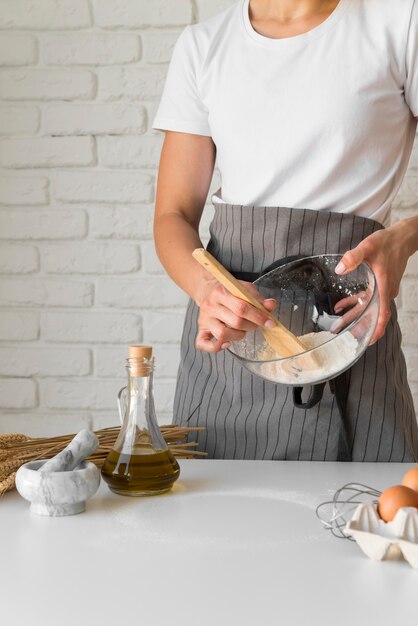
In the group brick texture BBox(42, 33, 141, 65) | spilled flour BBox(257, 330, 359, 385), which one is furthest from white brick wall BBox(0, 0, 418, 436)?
spilled flour BBox(257, 330, 359, 385)

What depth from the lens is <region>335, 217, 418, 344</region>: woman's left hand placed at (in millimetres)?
1102

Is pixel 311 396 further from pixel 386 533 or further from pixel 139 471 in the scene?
pixel 386 533

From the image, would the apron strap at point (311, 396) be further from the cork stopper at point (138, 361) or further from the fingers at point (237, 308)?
the cork stopper at point (138, 361)

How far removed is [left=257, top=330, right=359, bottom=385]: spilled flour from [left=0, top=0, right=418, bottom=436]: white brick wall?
1.06 meters

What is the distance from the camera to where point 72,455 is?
979 mm

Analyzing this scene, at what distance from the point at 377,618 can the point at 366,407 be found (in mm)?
666

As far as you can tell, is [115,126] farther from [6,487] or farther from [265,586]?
[265,586]

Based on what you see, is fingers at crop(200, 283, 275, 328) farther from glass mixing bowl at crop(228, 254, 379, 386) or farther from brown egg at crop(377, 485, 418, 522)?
brown egg at crop(377, 485, 418, 522)

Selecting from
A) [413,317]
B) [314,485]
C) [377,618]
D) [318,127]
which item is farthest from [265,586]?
[413,317]

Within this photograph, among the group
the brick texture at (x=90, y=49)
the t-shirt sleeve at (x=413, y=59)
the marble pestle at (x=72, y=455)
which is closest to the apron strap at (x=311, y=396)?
the marble pestle at (x=72, y=455)

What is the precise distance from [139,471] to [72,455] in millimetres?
83

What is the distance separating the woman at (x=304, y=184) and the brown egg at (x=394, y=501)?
45 cm

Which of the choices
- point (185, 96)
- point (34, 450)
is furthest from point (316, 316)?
point (185, 96)

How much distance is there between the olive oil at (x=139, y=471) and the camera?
1.00m
